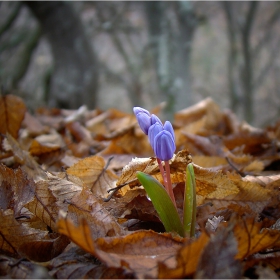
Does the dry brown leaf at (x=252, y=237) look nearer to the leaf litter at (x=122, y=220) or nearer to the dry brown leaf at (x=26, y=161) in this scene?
the leaf litter at (x=122, y=220)

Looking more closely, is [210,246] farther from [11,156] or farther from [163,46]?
[163,46]

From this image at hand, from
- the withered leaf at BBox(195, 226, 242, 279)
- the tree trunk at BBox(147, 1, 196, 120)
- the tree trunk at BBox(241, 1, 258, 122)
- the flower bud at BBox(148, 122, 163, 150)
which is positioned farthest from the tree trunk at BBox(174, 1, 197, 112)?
the tree trunk at BBox(241, 1, 258, 122)

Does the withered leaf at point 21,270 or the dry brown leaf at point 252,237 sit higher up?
the withered leaf at point 21,270

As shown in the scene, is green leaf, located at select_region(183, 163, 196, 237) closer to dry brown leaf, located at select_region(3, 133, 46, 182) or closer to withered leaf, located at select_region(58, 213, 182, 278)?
withered leaf, located at select_region(58, 213, 182, 278)

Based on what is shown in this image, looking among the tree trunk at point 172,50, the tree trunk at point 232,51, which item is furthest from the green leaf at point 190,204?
the tree trunk at point 232,51

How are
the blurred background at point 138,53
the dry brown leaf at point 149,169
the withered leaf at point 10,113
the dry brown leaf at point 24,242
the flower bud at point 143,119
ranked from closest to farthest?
the dry brown leaf at point 24,242 < the flower bud at point 143,119 < the dry brown leaf at point 149,169 < the withered leaf at point 10,113 < the blurred background at point 138,53

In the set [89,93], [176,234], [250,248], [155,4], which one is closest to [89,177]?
[176,234]

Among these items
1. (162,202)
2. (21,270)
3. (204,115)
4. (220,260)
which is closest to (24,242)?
(21,270)

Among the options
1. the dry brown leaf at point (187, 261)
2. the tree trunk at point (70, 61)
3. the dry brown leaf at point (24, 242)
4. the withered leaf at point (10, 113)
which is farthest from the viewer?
the tree trunk at point (70, 61)

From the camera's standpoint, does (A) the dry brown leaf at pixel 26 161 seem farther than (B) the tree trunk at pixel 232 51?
No
